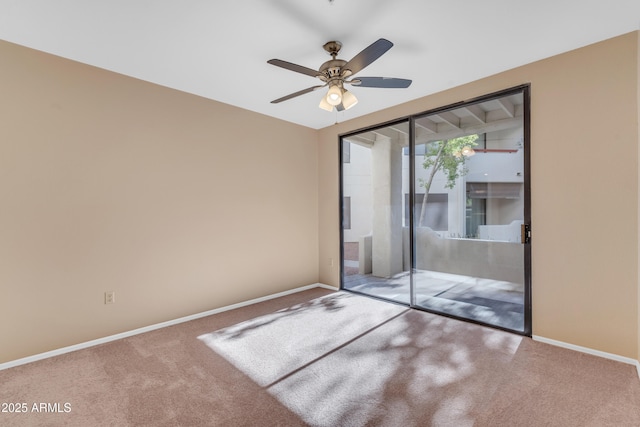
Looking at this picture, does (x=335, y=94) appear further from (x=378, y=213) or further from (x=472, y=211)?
(x=378, y=213)

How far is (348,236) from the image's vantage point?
185 inches

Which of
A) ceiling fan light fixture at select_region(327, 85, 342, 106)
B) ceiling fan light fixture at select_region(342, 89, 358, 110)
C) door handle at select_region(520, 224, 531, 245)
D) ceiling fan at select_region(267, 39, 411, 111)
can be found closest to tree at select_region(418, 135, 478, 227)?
door handle at select_region(520, 224, 531, 245)

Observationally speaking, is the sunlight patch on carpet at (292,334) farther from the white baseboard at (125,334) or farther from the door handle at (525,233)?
the door handle at (525,233)

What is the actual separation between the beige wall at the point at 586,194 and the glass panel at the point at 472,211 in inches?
8.0

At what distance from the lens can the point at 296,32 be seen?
232 cm

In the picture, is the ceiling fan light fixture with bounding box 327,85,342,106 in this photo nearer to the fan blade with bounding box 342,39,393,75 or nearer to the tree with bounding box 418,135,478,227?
the fan blade with bounding box 342,39,393,75

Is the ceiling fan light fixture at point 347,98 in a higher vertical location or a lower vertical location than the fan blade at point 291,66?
lower

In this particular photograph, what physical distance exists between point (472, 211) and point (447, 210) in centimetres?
29

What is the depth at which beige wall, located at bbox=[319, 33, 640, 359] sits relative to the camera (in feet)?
7.84

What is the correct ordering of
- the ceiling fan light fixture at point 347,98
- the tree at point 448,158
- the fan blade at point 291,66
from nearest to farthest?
1. the fan blade at point 291,66
2. the ceiling fan light fixture at point 347,98
3. the tree at point 448,158

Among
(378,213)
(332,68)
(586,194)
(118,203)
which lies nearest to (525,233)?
(586,194)

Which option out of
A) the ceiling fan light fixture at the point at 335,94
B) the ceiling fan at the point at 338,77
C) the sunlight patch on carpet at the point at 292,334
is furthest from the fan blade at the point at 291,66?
the sunlight patch on carpet at the point at 292,334

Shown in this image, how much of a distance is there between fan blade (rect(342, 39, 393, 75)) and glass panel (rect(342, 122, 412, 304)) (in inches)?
72.6

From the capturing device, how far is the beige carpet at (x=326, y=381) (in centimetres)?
183
